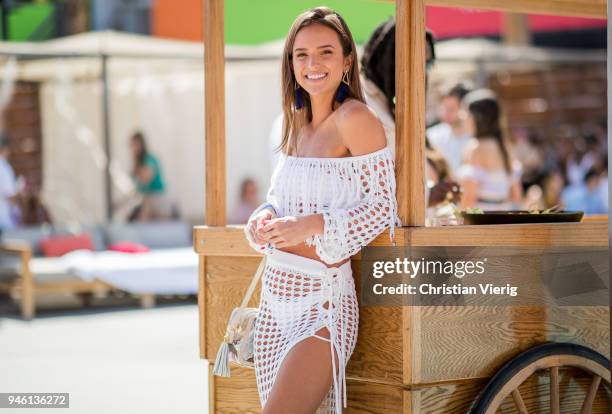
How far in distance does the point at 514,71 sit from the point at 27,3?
7769mm

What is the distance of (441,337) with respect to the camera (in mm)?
3412

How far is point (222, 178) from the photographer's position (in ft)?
13.3

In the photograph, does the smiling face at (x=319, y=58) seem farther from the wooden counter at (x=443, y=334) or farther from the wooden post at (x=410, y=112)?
the wooden counter at (x=443, y=334)

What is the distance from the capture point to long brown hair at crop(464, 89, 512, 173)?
661cm

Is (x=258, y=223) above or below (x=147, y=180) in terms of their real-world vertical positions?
above

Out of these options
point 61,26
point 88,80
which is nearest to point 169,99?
point 88,80

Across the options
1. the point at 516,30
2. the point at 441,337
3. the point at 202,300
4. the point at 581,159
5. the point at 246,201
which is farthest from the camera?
the point at 516,30

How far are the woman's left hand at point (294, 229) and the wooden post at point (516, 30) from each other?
12.8 meters

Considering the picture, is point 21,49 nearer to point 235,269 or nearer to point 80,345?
point 80,345

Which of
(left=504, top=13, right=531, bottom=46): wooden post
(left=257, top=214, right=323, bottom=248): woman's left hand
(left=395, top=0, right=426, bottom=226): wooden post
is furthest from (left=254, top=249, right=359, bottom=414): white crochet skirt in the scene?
(left=504, top=13, right=531, bottom=46): wooden post

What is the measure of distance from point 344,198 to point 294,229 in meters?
0.21

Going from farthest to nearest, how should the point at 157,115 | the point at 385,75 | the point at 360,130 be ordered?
the point at 157,115
the point at 385,75
the point at 360,130

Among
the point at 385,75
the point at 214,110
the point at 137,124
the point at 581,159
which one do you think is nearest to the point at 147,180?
the point at 137,124

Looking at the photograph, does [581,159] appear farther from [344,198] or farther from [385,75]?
[344,198]
